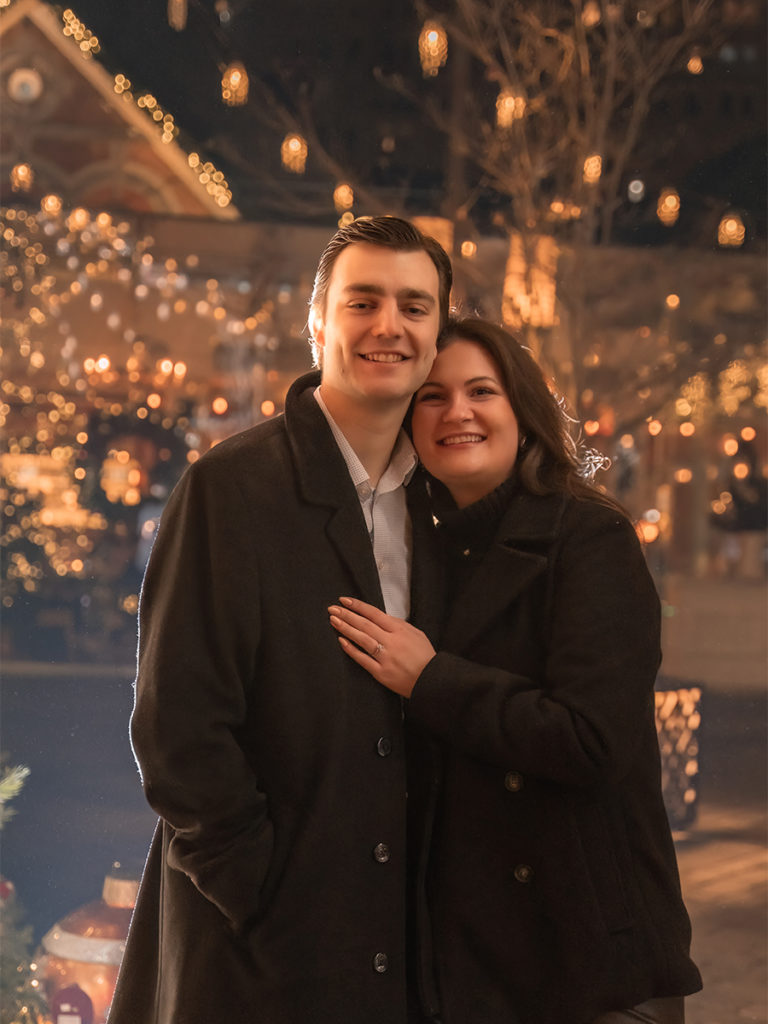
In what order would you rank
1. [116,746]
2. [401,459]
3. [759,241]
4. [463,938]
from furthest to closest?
[759,241]
[116,746]
[401,459]
[463,938]

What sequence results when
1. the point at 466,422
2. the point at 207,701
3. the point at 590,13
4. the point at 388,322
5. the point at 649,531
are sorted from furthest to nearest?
the point at 649,531 → the point at 590,13 → the point at 466,422 → the point at 388,322 → the point at 207,701

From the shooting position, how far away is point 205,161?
307 centimetres

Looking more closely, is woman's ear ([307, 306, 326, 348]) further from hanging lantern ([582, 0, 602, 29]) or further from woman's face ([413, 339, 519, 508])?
hanging lantern ([582, 0, 602, 29])

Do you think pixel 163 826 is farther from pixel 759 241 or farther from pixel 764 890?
pixel 759 241

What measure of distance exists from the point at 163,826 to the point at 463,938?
480 millimetres

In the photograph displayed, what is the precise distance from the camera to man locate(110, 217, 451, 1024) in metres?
1.51

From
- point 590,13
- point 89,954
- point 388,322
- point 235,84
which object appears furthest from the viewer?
point 590,13

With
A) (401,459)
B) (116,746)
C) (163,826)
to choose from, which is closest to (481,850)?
(163,826)

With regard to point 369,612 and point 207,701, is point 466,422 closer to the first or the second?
point 369,612

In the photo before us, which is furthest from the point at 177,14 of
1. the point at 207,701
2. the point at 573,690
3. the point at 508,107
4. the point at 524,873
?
the point at 524,873

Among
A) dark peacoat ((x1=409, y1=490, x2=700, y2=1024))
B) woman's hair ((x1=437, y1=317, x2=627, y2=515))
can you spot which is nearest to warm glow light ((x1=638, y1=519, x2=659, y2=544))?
woman's hair ((x1=437, y1=317, x2=627, y2=515))

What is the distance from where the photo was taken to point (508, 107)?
3172mm

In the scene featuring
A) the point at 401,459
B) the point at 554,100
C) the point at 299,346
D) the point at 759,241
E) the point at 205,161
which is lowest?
the point at 401,459

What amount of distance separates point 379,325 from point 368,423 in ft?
0.51
